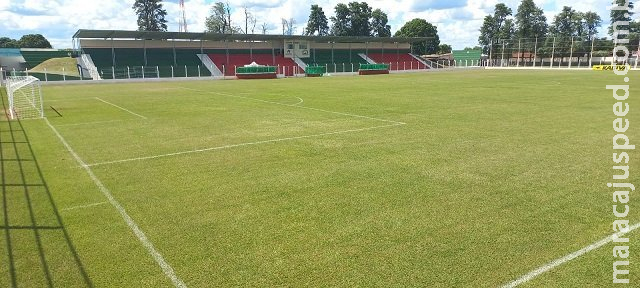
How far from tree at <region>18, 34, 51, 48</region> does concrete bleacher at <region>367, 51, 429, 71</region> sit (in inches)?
3602

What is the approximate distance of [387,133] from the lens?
13680 mm

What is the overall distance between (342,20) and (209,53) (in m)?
59.8

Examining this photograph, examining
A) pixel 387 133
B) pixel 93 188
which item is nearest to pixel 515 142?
pixel 387 133

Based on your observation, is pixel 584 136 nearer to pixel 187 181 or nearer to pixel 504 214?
pixel 504 214

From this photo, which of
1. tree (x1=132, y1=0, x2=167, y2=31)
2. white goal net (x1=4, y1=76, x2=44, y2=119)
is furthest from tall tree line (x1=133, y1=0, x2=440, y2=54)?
white goal net (x1=4, y1=76, x2=44, y2=119)

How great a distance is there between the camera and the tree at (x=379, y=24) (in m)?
123

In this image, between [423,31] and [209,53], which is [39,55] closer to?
[209,53]

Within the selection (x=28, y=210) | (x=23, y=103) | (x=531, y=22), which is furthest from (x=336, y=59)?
(x=28, y=210)

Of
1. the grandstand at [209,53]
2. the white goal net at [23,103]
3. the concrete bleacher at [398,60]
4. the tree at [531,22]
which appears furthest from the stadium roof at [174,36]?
the tree at [531,22]

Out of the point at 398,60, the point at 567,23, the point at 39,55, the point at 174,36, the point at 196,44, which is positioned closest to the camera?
the point at 174,36

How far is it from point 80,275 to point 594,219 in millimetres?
6980

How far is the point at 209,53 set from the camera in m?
69.1

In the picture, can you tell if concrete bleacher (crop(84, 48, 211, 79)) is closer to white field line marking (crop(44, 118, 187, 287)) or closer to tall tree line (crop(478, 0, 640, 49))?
white field line marking (crop(44, 118, 187, 287))

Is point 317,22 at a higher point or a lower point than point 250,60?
higher
